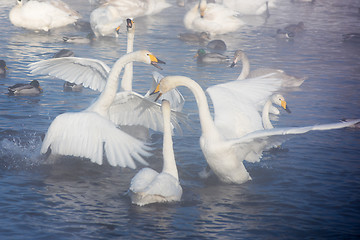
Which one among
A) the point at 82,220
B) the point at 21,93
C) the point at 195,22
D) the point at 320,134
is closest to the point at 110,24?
the point at 195,22

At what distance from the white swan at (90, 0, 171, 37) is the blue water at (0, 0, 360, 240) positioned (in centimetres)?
366

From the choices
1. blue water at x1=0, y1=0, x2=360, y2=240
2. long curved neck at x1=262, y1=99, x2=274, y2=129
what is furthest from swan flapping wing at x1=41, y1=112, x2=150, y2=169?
long curved neck at x1=262, y1=99, x2=274, y2=129

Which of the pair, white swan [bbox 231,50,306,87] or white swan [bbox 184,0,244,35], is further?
white swan [bbox 184,0,244,35]

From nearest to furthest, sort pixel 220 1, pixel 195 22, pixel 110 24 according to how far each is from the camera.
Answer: pixel 110 24 → pixel 195 22 → pixel 220 1

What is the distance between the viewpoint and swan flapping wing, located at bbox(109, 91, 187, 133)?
9.83 m

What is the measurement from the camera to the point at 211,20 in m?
20.6

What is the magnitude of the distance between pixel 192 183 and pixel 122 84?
289 cm

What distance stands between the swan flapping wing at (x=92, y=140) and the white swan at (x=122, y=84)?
58.6 inches

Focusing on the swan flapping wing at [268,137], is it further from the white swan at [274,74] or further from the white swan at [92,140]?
the white swan at [274,74]

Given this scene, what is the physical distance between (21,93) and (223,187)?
5897 mm

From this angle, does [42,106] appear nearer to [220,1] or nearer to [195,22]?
[195,22]

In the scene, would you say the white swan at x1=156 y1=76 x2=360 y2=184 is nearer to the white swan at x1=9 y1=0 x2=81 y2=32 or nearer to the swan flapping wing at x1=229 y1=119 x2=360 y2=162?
the swan flapping wing at x1=229 y1=119 x2=360 y2=162

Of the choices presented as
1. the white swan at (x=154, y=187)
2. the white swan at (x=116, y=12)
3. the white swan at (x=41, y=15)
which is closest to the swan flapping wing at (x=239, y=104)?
the white swan at (x=154, y=187)

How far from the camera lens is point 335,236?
276 inches
